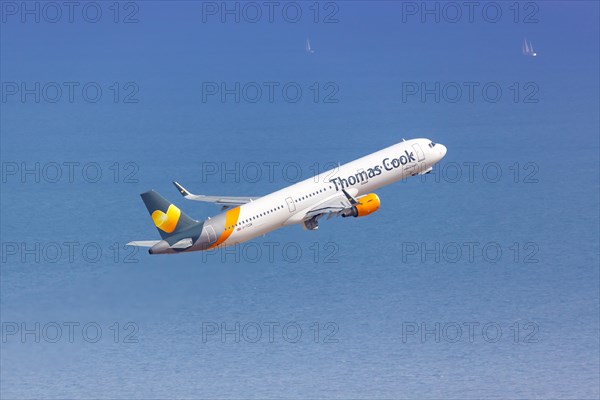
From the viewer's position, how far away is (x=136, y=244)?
649 feet

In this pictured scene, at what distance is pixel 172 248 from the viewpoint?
200 m

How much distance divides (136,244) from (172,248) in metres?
4.67
